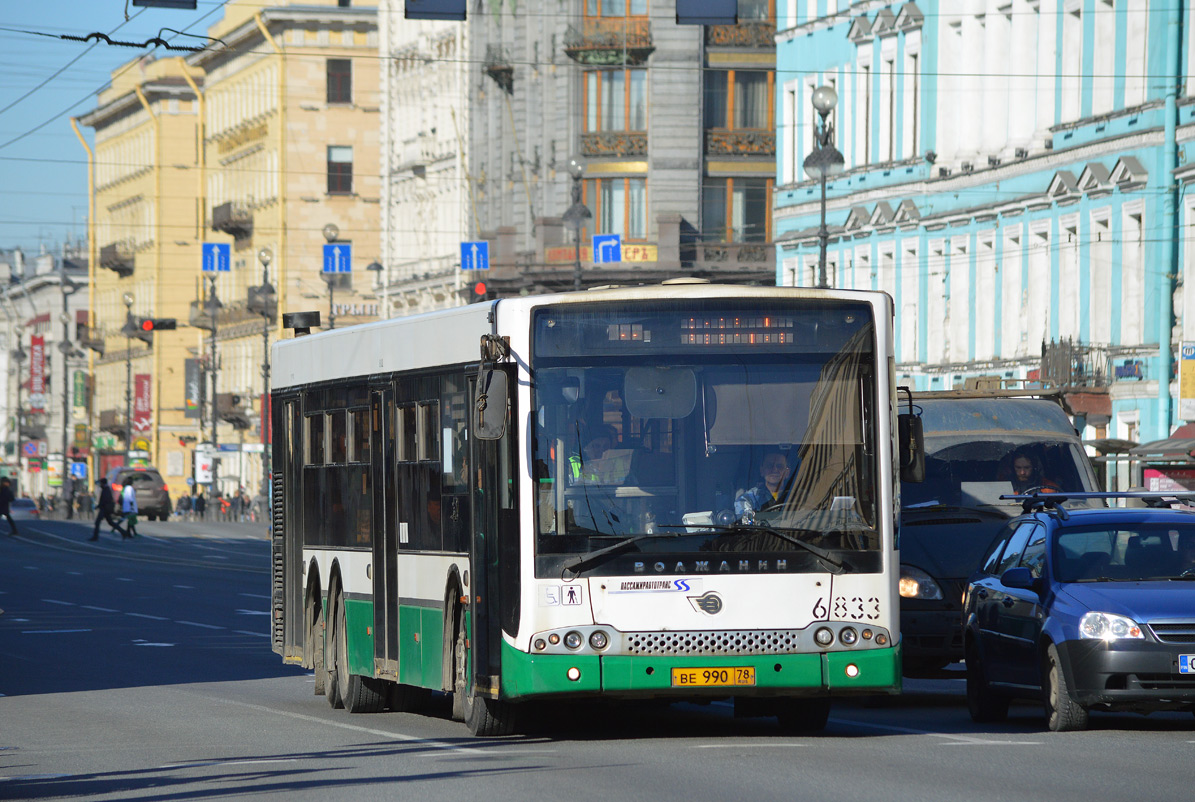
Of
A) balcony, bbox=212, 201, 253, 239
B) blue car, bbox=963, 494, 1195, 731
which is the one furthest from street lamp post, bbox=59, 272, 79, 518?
blue car, bbox=963, 494, 1195, 731

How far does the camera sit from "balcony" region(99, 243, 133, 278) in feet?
459

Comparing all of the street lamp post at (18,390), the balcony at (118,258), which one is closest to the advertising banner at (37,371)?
the street lamp post at (18,390)

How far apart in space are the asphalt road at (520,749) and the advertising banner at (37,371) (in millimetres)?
140090

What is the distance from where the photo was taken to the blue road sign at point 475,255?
72125 mm

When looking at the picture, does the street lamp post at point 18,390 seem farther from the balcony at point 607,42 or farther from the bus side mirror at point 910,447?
the bus side mirror at point 910,447

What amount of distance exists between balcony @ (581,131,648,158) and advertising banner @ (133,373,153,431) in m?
59.4

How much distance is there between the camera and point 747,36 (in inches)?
3004

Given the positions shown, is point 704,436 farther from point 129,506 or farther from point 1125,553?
point 129,506

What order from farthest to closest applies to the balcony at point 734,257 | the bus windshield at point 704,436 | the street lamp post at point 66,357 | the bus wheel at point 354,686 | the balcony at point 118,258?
the balcony at point 118,258, the street lamp post at point 66,357, the balcony at point 734,257, the bus wheel at point 354,686, the bus windshield at point 704,436

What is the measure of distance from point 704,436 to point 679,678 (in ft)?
4.69

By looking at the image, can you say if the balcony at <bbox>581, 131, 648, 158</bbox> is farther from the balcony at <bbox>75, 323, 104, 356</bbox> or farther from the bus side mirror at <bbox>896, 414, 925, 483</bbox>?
the balcony at <bbox>75, 323, 104, 356</bbox>

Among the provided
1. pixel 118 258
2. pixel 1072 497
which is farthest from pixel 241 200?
pixel 1072 497

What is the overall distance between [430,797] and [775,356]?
156 inches

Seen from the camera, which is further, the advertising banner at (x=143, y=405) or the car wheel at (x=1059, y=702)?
the advertising banner at (x=143, y=405)
